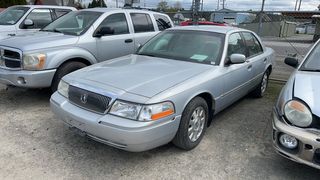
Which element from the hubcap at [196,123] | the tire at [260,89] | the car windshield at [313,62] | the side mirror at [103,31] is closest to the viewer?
the hubcap at [196,123]

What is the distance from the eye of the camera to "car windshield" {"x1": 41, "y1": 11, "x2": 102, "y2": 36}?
5916mm

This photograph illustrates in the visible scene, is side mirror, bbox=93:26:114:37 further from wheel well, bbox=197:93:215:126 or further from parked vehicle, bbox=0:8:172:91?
wheel well, bbox=197:93:215:126

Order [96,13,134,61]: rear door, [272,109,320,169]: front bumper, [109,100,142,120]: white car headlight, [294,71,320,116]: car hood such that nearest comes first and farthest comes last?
[272,109,320,169]: front bumper < [294,71,320,116]: car hood < [109,100,142,120]: white car headlight < [96,13,134,61]: rear door

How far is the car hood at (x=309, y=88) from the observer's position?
308cm

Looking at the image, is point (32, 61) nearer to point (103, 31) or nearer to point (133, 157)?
point (103, 31)

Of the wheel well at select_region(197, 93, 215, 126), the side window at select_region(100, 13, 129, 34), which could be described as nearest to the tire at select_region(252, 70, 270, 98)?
the wheel well at select_region(197, 93, 215, 126)

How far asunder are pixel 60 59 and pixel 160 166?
9.23 ft

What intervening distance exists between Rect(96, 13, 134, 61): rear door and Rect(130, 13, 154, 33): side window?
0.26 metres

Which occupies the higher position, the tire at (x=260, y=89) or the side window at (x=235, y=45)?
the side window at (x=235, y=45)

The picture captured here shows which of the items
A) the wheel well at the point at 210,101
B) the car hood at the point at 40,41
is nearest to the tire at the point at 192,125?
the wheel well at the point at 210,101

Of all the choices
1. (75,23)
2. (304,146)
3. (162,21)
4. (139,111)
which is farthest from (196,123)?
(162,21)

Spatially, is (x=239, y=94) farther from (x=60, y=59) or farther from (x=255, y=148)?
(x=60, y=59)

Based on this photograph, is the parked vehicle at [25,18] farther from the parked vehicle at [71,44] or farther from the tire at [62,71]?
the tire at [62,71]

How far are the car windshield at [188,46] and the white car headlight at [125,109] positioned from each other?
1554 millimetres
